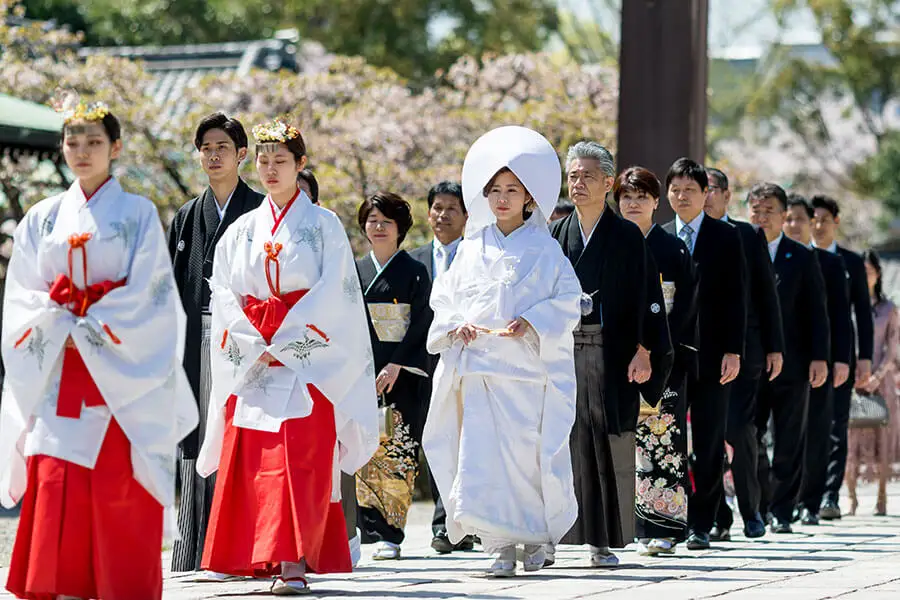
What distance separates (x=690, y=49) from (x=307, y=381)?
608 cm

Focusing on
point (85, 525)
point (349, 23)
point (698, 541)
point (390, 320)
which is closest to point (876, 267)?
point (698, 541)

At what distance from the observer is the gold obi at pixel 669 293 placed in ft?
30.1

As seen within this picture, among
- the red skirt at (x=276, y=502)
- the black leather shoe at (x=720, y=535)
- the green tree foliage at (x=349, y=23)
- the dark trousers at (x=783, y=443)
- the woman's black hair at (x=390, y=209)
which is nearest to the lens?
the red skirt at (x=276, y=502)

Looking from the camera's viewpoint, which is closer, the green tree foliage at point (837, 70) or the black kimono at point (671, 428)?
the black kimono at point (671, 428)

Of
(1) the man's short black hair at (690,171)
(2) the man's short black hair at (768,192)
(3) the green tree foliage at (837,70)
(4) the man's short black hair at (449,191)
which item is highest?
(3) the green tree foliage at (837,70)

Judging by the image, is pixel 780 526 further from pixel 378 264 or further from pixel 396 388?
pixel 378 264

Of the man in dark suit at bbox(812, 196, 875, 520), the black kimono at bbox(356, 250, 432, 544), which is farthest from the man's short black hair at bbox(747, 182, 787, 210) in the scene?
the black kimono at bbox(356, 250, 432, 544)

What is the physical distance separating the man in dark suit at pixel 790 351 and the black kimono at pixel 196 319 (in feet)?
13.7

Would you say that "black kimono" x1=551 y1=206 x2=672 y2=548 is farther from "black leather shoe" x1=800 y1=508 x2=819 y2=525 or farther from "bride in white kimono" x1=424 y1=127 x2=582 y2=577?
"black leather shoe" x1=800 y1=508 x2=819 y2=525

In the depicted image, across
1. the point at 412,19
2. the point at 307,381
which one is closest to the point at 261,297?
the point at 307,381

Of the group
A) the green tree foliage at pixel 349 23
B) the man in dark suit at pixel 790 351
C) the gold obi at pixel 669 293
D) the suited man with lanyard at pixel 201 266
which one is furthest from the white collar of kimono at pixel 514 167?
the green tree foliage at pixel 349 23

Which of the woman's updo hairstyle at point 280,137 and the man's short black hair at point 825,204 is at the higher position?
the man's short black hair at point 825,204

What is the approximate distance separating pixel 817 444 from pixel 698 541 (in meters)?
2.70

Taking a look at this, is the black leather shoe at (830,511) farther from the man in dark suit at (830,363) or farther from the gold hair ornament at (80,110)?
the gold hair ornament at (80,110)
